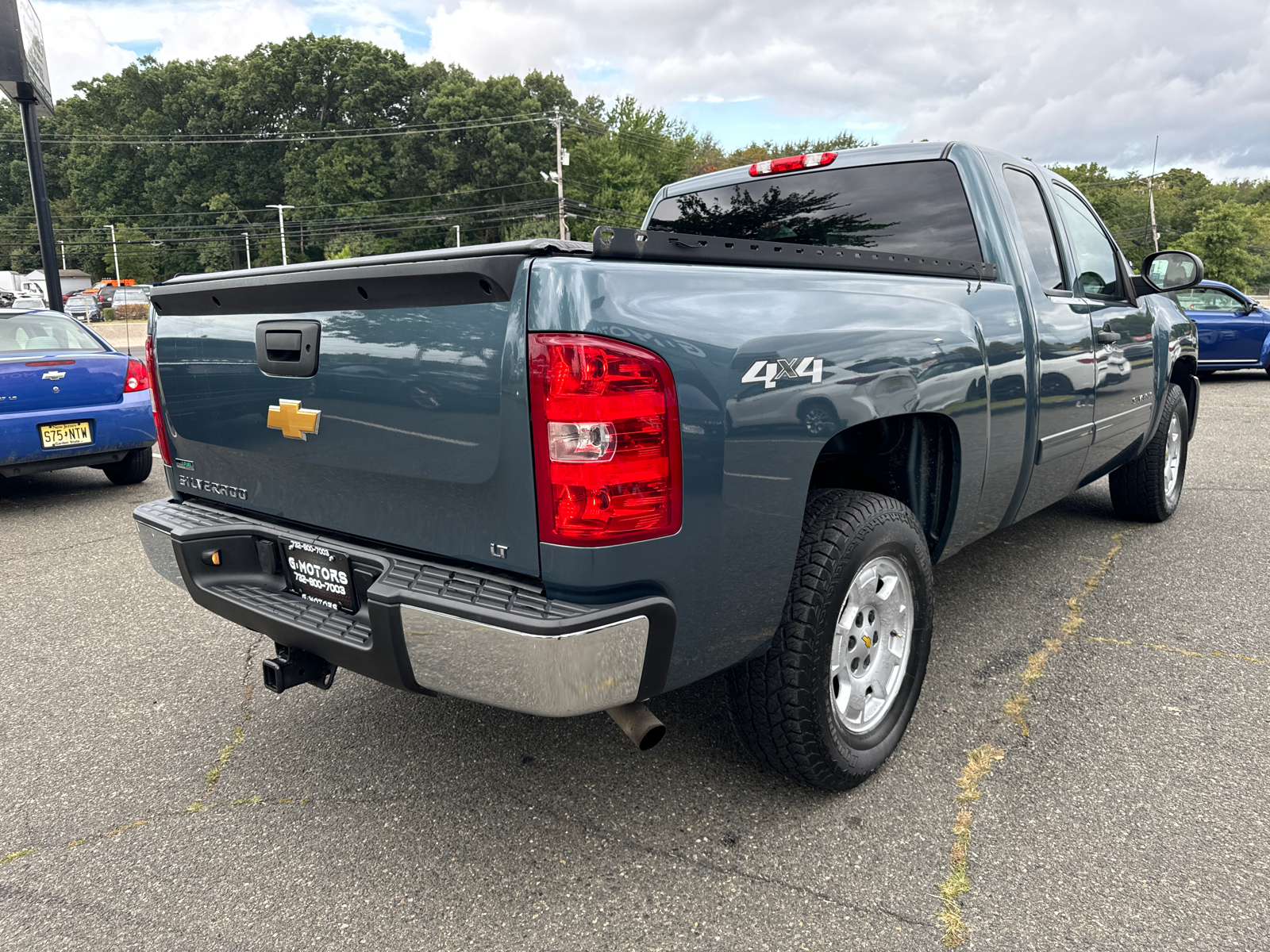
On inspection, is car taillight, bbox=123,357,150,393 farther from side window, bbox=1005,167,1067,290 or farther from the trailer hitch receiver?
side window, bbox=1005,167,1067,290

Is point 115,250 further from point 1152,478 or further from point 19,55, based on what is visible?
point 1152,478

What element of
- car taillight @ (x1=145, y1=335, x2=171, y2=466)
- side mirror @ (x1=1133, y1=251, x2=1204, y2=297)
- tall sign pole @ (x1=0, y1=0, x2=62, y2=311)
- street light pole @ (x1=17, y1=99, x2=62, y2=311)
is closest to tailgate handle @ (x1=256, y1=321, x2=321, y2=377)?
car taillight @ (x1=145, y1=335, x2=171, y2=466)

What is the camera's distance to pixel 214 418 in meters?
2.56

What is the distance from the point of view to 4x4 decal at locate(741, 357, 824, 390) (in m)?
1.94

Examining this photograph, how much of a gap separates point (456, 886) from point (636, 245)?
1589 mm

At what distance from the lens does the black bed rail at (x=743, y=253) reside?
1.88 meters

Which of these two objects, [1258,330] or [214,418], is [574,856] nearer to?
[214,418]

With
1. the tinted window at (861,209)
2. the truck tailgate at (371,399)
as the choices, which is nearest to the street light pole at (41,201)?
the truck tailgate at (371,399)

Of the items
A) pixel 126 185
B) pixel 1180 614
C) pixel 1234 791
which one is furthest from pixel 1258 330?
pixel 126 185

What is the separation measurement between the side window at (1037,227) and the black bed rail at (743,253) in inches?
35.7

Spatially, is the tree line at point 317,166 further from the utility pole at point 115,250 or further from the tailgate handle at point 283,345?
the tailgate handle at point 283,345

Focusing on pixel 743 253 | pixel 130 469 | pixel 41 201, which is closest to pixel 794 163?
pixel 743 253

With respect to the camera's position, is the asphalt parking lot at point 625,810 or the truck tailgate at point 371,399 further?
the asphalt parking lot at point 625,810

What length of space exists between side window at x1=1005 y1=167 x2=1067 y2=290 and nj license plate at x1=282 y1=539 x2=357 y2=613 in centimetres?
279
